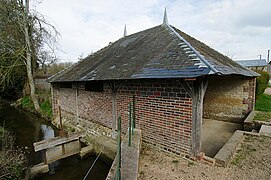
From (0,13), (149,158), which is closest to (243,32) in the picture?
(149,158)

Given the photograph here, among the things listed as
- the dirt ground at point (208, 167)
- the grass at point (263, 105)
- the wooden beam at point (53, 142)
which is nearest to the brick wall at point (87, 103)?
the wooden beam at point (53, 142)

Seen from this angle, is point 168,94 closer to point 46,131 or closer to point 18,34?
point 46,131

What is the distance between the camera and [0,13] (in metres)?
12.1

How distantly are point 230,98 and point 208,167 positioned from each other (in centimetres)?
548

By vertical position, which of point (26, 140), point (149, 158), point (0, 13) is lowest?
point (26, 140)

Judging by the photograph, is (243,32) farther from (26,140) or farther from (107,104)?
(26,140)

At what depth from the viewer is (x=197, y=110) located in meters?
3.91

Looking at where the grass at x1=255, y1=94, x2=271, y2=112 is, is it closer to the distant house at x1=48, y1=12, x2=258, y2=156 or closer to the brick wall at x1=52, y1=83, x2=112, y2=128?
the distant house at x1=48, y1=12, x2=258, y2=156

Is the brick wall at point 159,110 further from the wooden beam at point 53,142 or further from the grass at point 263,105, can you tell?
the grass at point 263,105

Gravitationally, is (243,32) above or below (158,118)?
above

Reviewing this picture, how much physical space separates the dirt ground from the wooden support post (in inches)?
16.6

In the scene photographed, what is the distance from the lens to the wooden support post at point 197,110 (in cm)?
388

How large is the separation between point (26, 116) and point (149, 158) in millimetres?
12638

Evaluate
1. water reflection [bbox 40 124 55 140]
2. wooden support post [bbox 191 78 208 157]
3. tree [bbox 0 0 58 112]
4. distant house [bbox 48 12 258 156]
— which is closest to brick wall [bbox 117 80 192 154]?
distant house [bbox 48 12 258 156]
